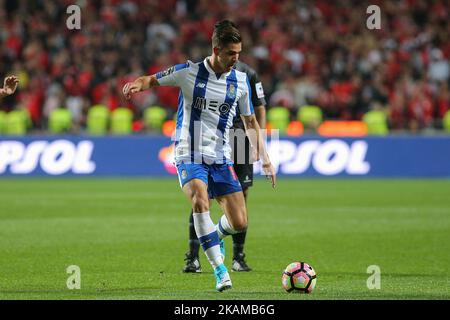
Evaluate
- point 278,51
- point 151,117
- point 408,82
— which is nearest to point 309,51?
point 278,51

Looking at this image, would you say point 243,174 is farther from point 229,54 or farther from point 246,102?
point 229,54

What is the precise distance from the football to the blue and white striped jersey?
1144 millimetres

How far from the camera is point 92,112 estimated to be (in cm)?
2523

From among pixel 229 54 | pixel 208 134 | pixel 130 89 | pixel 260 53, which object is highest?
pixel 260 53

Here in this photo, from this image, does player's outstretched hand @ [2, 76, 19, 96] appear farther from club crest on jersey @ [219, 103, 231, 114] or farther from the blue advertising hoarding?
the blue advertising hoarding

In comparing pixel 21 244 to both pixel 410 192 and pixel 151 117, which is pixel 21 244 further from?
pixel 151 117

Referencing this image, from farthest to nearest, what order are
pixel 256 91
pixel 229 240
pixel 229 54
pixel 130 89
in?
pixel 229 240
pixel 256 91
pixel 229 54
pixel 130 89

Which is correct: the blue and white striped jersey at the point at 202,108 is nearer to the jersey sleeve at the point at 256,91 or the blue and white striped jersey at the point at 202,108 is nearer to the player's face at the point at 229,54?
the player's face at the point at 229,54

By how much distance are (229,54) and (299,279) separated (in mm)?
1931

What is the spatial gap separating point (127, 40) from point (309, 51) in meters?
4.84

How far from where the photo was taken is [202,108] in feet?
28.7

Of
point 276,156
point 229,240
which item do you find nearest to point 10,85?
point 229,240

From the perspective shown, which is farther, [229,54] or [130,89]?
[229,54]
